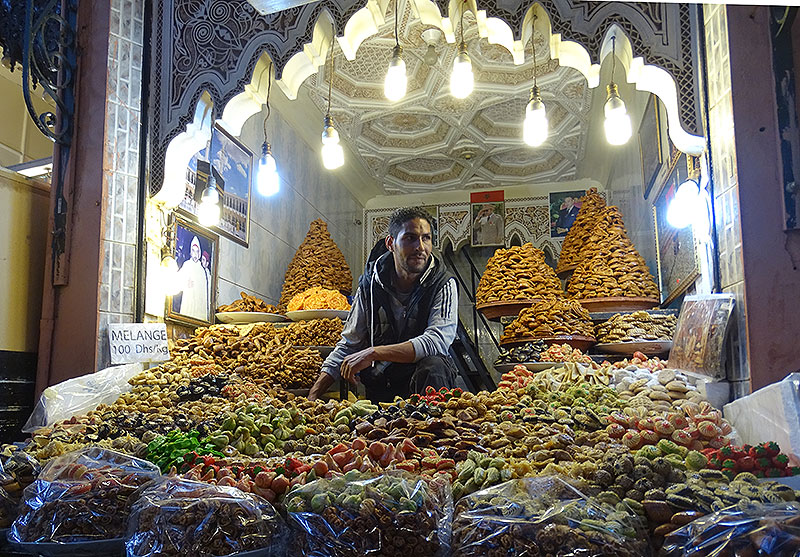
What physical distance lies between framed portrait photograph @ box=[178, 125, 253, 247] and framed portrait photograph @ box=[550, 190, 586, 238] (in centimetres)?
466

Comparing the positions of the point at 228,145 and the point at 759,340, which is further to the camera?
the point at 228,145

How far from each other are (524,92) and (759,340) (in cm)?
482

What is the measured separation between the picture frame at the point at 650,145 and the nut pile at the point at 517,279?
48.7 inches

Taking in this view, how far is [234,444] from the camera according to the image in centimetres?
227

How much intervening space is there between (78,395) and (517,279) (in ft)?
12.7

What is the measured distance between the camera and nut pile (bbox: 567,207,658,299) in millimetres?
5305

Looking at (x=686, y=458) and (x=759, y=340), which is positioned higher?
(x=759, y=340)

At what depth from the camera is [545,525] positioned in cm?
134

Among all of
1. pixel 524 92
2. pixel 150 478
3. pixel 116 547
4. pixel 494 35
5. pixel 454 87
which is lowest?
pixel 116 547

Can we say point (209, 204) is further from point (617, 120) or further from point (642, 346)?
point (642, 346)

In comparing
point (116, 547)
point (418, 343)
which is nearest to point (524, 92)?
point (418, 343)

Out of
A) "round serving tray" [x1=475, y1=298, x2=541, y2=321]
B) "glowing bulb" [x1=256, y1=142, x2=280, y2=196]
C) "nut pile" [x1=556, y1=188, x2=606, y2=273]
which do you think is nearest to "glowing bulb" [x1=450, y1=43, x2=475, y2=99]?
"glowing bulb" [x1=256, y1=142, x2=280, y2=196]

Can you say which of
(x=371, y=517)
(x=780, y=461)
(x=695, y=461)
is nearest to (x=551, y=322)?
(x=780, y=461)

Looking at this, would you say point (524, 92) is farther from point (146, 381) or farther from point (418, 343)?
point (146, 381)
